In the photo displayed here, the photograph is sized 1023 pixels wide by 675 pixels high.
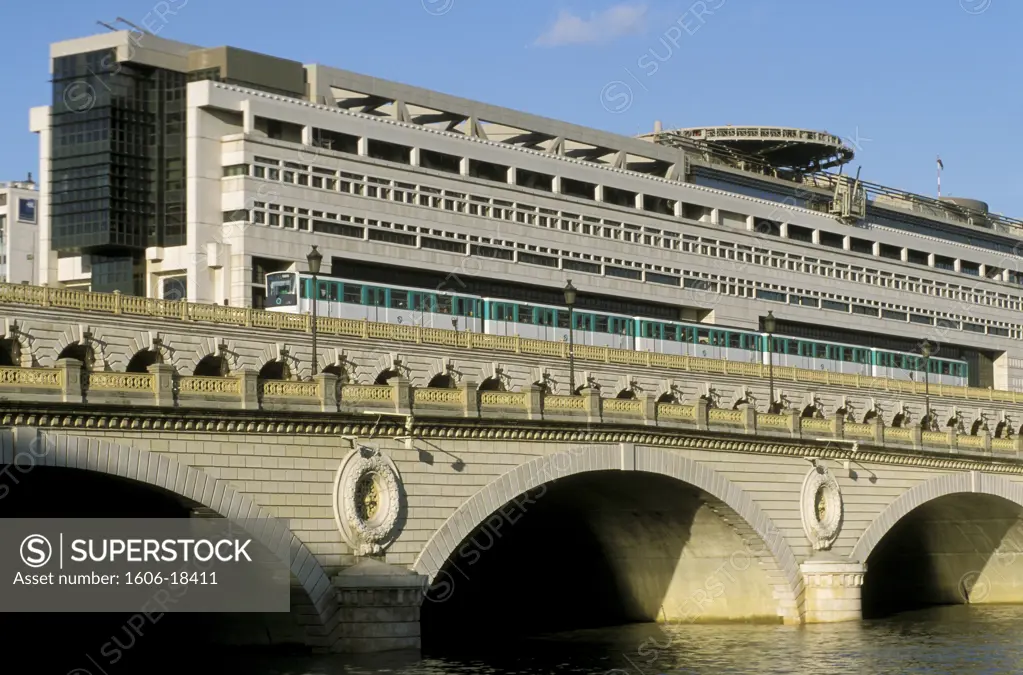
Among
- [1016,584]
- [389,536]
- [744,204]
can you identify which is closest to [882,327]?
[744,204]

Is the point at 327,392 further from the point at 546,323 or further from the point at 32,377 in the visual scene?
the point at 546,323

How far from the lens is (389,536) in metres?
49.2

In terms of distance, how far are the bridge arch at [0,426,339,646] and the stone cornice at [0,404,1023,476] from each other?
452mm

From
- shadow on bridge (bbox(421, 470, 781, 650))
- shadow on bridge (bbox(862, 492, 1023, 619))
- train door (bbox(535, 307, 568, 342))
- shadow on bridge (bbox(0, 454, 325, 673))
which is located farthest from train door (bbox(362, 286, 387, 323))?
shadow on bridge (bbox(0, 454, 325, 673))

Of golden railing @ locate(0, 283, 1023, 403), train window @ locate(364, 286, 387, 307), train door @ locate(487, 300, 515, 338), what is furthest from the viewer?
train door @ locate(487, 300, 515, 338)

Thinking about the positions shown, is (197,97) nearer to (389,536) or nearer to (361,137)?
(361,137)

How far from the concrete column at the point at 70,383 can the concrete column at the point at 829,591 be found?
32551 mm

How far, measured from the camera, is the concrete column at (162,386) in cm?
4378

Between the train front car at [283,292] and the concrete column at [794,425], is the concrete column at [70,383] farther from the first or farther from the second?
the train front car at [283,292]

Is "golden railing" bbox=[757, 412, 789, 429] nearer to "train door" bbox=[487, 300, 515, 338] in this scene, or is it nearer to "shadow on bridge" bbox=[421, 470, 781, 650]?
"shadow on bridge" bbox=[421, 470, 781, 650]

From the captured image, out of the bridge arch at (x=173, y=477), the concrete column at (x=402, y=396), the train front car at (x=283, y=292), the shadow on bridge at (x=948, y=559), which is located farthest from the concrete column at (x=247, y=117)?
the bridge arch at (x=173, y=477)

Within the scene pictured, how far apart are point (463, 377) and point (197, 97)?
77.1 feet

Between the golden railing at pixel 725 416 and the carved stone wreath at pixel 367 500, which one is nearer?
the carved stone wreath at pixel 367 500

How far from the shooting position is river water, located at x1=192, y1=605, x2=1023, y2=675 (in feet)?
162
